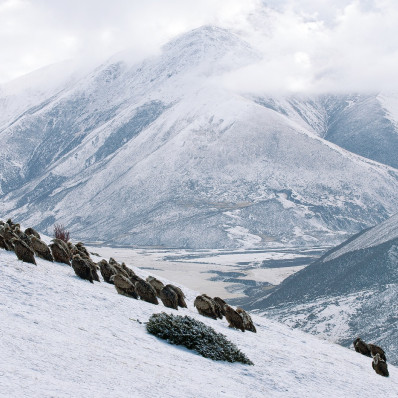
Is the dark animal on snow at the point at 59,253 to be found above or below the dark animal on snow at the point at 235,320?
above

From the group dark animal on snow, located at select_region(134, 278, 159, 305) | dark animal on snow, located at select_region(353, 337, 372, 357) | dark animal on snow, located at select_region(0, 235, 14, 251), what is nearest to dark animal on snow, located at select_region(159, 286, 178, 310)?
dark animal on snow, located at select_region(134, 278, 159, 305)

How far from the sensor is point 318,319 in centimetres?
4828

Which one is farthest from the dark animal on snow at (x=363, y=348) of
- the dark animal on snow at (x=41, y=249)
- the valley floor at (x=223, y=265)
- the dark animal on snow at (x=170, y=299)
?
the valley floor at (x=223, y=265)

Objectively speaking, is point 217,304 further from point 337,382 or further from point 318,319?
point 318,319

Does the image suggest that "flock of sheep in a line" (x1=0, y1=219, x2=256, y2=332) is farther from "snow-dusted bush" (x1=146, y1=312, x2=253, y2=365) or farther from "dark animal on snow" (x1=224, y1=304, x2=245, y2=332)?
"snow-dusted bush" (x1=146, y1=312, x2=253, y2=365)

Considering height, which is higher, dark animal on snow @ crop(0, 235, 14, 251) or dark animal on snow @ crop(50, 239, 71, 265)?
dark animal on snow @ crop(0, 235, 14, 251)

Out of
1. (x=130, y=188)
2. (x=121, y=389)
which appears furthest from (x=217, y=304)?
(x=130, y=188)

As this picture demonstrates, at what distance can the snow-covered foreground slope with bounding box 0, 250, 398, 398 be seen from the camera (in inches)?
391

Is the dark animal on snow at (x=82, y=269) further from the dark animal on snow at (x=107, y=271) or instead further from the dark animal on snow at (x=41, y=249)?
the dark animal on snow at (x=41, y=249)

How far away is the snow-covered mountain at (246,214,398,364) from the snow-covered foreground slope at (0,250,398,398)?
2310 centimetres

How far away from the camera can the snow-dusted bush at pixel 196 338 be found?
Result: 47.6 ft

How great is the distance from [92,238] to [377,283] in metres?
134

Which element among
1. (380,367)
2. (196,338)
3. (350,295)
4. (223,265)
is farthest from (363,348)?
(223,265)

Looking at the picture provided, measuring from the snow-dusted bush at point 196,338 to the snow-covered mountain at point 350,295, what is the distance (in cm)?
2589
